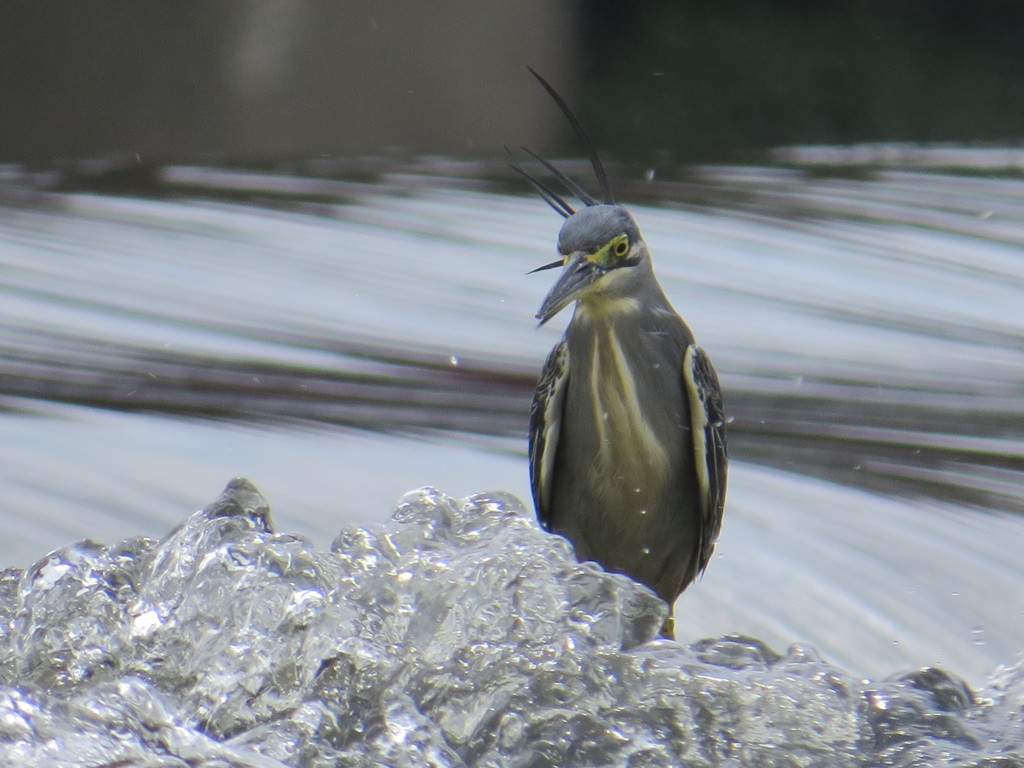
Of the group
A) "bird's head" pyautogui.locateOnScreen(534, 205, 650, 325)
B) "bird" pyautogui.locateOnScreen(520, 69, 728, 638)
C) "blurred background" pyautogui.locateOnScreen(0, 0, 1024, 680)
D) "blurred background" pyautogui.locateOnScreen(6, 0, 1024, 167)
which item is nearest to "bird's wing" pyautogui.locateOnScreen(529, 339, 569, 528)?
"bird" pyautogui.locateOnScreen(520, 69, 728, 638)

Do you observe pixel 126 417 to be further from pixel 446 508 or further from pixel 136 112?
pixel 136 112

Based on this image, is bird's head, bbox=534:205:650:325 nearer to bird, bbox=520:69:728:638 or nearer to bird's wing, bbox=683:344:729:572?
bird, bbox=520:69:728:638

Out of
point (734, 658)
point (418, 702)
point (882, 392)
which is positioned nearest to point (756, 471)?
point (882, 392)

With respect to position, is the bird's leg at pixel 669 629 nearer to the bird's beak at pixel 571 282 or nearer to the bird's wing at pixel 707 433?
the bird's wing at pixel 707 433

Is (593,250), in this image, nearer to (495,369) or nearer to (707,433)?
(707,433)

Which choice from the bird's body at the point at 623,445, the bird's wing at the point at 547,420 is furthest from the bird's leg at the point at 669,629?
the bird's wing at the point at 547,420

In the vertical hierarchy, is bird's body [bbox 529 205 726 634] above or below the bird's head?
below
